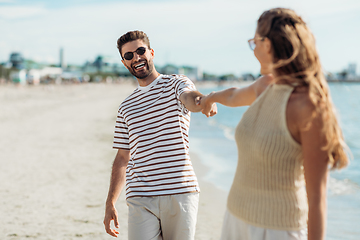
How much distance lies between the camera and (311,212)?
4.63 ft

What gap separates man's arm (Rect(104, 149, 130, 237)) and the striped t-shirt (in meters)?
0.15

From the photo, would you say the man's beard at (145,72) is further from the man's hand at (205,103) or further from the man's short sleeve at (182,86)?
the man's hand at (205,103)

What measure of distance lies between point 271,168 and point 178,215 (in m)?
1.08

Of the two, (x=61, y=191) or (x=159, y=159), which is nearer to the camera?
(x=159, y=159)

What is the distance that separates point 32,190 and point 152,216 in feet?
16.4

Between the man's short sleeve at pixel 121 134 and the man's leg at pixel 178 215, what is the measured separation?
527 millimetres

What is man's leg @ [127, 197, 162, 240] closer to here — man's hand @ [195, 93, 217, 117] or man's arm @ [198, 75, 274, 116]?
man's hand @ [195, 93, 217, 117]

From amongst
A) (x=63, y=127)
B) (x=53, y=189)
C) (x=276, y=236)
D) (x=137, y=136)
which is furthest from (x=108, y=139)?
(x=276, y=236)

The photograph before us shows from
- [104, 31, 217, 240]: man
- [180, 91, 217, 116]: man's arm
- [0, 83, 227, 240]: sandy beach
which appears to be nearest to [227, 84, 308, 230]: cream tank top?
[180, 91, 217, 116]: man's arm

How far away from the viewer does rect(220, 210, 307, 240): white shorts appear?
1.49 m

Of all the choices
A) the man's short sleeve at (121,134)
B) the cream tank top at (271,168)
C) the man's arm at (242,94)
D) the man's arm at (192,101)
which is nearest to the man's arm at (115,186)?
the man's short sleeve at (121,134)

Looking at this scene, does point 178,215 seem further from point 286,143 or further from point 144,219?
point 286,143

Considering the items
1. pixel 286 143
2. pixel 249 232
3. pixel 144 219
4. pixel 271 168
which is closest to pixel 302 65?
pixel 286 143

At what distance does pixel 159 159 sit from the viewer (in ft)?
7.80
